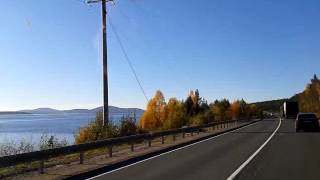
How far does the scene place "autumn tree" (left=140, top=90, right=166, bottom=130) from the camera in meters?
139

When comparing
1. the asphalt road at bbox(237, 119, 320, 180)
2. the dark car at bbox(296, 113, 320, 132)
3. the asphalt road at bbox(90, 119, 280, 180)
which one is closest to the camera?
the asphalt road at bbox(237, 119, 320, 180)

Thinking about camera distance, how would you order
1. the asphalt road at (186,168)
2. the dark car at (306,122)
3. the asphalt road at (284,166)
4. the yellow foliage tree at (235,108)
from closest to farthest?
the asphalt road at (284,166) < the asphalt road at (186,168) < the dark car at (306,122) < the yellow foliage tree at (235,108)

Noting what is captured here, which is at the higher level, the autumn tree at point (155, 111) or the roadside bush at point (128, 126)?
the autumn tree at point (155, 111)

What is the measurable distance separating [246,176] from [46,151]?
5646 mm

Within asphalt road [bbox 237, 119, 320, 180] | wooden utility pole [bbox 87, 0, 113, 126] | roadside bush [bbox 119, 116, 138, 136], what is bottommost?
asphalt road [bbox 237, 119, 320, 180]

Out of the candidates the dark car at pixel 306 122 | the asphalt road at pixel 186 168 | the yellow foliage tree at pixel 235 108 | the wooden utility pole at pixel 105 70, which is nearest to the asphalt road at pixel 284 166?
the asphalt road at pixel 186 168

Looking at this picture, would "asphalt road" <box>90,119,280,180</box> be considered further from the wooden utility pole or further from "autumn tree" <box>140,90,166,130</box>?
"autumn tree" <box>140,90,166,130</box>

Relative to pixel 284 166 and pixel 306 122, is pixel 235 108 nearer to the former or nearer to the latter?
pixel 306 122

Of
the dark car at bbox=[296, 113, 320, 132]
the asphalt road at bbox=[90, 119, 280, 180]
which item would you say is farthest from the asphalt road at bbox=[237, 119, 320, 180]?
the dark car at bbox=[296, 113, 320, 132]

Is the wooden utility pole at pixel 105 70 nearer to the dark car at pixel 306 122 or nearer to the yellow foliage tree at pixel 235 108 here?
the dark car at pixel 306 122

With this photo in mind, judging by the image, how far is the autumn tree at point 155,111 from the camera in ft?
455

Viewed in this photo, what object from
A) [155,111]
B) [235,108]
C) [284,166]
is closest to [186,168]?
[284,166]

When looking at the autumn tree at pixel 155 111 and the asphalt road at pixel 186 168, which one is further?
the autumn tree at pixel 155 111

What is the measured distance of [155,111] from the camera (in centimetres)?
14650
